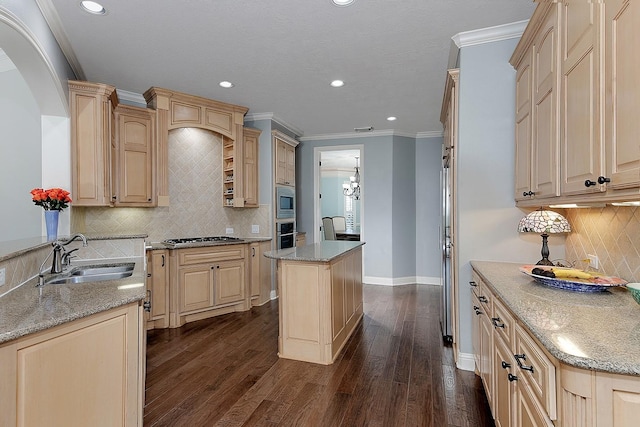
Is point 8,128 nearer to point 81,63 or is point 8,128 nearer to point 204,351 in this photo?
point 81,63

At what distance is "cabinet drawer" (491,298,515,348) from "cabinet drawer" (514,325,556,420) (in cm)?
9

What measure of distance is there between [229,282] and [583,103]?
3.81 metres

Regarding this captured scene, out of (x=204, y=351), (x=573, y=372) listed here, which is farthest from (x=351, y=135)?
(x=573, y=372)

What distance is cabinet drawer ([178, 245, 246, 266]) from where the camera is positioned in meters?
3.77

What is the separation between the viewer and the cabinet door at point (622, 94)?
1.13m

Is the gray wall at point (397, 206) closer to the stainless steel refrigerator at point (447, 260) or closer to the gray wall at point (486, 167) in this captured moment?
the stainless steel refrigerator at point (447, 260)

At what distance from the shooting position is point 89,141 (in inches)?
121

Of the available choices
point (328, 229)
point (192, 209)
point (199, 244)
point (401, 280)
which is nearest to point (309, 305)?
point (199, 244)

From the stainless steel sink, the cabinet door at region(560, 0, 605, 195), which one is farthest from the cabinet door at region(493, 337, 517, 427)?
the stainless steel sink

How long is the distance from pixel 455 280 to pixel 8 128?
4616 millimetres

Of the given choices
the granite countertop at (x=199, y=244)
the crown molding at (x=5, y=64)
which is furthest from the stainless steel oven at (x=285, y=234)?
the crown molding at (x=5, y=64)

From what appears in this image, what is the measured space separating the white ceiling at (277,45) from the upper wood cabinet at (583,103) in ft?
2.43

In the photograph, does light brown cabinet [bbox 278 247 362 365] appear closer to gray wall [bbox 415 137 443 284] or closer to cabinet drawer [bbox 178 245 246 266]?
cabinet drawer [bbox 178 245 246 266]

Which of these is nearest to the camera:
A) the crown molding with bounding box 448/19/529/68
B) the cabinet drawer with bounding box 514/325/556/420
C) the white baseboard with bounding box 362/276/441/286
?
the cabinet drawer with bounding box 514/325/556/420
